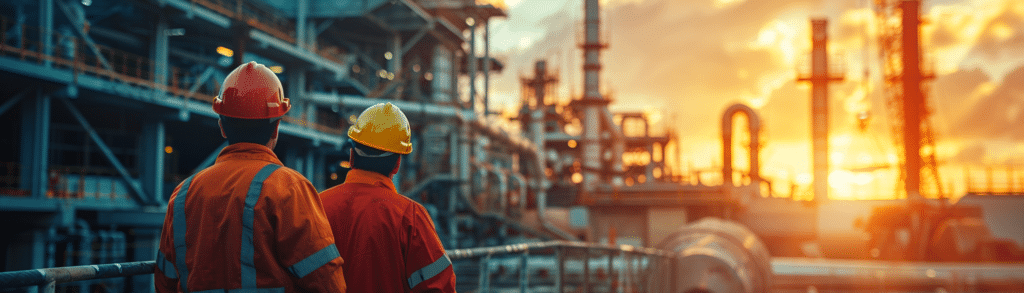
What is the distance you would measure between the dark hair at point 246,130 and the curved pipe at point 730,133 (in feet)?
91.1

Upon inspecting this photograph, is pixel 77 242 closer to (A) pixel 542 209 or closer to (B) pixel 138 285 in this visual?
(B) pixel 138 285

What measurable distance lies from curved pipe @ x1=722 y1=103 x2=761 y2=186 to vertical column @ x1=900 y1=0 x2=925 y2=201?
6749 millimetres

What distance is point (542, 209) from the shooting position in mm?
32875

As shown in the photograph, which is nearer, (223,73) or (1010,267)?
(1010,267)

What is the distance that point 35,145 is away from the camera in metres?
15.6

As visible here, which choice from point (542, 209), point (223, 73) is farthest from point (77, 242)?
point (542, 209)

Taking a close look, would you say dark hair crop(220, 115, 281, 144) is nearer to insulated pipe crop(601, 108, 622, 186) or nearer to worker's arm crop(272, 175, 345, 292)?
worker's arm crop(272, 175, 345, 292)

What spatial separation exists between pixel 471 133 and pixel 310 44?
733 centimetres

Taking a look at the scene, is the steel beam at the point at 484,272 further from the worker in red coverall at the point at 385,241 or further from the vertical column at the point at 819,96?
the vertical column at the point at 819,96

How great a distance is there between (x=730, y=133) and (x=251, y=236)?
96.4 feet

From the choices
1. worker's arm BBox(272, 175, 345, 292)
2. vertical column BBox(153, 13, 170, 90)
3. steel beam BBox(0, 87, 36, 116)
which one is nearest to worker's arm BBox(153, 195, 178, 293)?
worker's arm BBox(272, 175, 345, 292)

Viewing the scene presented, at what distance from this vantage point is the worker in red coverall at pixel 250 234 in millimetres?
2074

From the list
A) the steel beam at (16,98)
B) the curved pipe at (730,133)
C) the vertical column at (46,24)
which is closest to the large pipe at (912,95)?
the curved pipe at (730,133)

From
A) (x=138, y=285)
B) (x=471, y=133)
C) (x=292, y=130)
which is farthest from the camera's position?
(x=471, y=133)
